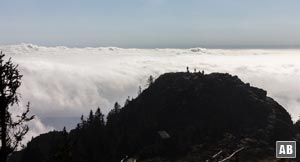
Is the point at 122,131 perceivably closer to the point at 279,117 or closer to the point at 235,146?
the point at 235,146

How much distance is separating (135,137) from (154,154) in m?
21.4

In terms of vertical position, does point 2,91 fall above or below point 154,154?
above

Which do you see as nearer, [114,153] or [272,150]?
[272,150]

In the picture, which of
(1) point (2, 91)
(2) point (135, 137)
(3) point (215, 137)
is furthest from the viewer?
(2) point (135, 137)

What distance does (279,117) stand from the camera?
19838 cm

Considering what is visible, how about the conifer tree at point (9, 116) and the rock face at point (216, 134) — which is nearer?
the conifer tree at point (9, 116)

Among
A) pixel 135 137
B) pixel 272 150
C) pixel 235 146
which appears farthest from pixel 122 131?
pixel 272 150

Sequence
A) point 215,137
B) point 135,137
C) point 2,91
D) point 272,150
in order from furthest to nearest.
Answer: point 135,137 → point 215,137 → point 272,150 → point 2,91

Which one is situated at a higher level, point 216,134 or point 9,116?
point 9,116

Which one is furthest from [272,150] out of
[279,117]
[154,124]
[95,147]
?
[95,147]

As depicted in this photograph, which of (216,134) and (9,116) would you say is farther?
(216,134)

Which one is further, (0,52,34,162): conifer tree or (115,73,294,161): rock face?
(115,73,294,161): rock face

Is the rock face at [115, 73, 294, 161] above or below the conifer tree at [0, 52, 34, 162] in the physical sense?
below

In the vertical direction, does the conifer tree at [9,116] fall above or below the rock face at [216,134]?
above
